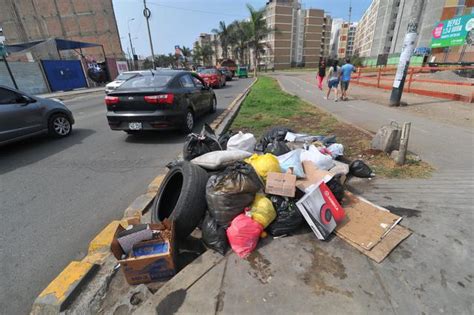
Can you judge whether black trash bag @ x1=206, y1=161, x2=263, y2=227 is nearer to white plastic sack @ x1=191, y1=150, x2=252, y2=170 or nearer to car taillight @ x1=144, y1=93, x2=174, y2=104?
white plastic sack @ x1=191, y1=150, x2=252, y2=170

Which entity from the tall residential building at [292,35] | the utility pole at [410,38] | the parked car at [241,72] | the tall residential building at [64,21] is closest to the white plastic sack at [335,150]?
the utility pole at [410,38]

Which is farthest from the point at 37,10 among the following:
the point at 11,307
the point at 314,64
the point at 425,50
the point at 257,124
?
the point at 314,64

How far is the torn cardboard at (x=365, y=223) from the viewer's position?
2.36 meters

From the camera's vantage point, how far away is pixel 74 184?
392cm

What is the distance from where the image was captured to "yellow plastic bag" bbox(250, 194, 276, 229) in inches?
95.0

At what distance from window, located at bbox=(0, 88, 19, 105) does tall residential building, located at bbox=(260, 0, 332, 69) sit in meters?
74.0

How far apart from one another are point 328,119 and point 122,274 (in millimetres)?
6413

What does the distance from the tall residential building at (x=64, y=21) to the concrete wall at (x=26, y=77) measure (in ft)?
81.5

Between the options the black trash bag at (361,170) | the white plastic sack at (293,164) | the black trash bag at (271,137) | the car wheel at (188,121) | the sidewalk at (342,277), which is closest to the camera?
the sidewalk at (342,277)

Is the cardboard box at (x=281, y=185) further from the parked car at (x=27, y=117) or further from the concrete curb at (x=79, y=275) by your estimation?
the parked car at (x=27, y=117)

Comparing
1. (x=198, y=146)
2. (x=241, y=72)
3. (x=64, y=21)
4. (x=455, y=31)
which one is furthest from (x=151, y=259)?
(x=64, y=21)

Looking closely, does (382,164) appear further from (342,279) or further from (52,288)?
(52,288)

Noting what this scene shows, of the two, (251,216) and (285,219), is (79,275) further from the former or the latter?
(285,219)

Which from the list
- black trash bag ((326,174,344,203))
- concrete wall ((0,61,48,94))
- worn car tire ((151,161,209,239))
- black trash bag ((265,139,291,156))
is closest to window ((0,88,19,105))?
worn car tire ((151,161,209,239))
